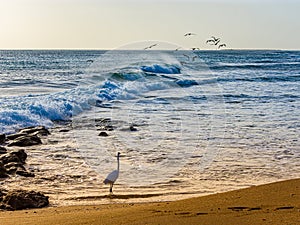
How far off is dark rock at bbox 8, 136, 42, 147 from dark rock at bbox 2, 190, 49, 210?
4.92m

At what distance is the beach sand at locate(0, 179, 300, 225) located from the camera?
4.95 metres

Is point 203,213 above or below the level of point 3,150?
above

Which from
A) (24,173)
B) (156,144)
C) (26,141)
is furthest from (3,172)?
(156,144)

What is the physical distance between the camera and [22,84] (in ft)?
105

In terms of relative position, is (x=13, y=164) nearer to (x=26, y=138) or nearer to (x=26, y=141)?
(x=26, y=141)

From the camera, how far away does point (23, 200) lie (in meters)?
6.68

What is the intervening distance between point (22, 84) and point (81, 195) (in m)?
25.6

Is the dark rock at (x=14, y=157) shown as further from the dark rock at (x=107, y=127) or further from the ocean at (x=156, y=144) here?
the dark rock at (x=107, y=127)

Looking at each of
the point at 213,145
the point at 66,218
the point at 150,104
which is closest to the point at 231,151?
the point at 213,145

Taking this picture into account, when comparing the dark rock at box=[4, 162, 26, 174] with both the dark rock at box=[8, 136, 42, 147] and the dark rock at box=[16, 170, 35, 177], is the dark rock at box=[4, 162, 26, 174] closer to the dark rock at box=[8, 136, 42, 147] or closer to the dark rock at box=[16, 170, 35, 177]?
the dark rock at box=[16, 170, 35, 177]

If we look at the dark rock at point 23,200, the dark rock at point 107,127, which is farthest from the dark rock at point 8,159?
A: the dark rock at point 107,127

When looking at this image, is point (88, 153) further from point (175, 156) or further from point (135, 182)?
point (135, 182)

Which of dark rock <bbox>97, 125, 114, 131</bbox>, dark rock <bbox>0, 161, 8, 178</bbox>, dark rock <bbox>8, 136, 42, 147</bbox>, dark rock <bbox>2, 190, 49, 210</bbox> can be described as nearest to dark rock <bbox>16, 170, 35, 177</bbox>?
dark rock <bbox>0, 161, 8, 178</bbox>

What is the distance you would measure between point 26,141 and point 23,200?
5.29 metres
